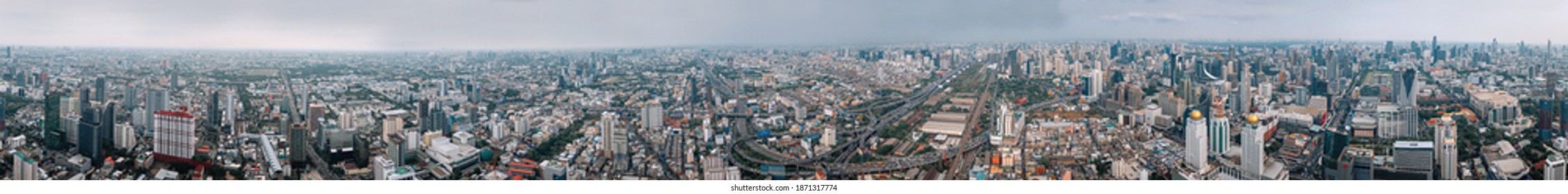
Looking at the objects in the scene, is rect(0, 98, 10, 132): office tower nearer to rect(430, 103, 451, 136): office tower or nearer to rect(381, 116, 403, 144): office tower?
rect(381, 116, 403, 144): office tower

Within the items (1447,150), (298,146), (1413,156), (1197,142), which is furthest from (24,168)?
(1447,150)

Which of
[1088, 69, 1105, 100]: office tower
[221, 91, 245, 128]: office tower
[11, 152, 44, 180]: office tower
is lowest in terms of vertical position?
[11, 152, 44, 180]: office tower

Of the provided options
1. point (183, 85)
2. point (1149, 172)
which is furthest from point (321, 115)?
point (1149, 172)

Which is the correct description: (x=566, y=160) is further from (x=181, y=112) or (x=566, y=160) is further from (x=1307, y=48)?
(x=1307, y=48)

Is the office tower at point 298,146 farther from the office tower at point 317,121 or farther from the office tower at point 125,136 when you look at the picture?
the office tower at point 125,136

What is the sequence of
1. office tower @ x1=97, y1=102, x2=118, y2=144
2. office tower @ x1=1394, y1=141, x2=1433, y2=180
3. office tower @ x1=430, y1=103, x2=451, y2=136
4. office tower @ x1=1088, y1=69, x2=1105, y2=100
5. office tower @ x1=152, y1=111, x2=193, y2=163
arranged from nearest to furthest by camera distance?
1. office tower @ x1=1394, y1=141, x2=1433, y2=180
2. office tower @ x1=152, y1=111, x2=193, y2=163
3. office tower @ x1=97, y1=102, x2=118, y2=144
4. office tower @ x1=430, y1=103, x2=451, y2=136
5. office tower @ x1=1088, y1=69, x2=1105, y2=100

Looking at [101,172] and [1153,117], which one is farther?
[1153,117]

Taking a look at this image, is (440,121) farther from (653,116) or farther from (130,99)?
(130,99)

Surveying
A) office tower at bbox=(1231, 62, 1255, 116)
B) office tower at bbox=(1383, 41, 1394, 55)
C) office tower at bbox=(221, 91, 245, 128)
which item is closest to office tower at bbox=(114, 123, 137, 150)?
office tower at bbox=(221, 91, 245, 128)
